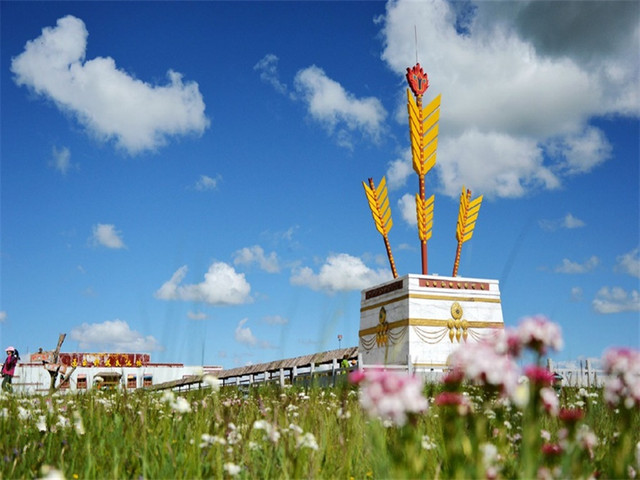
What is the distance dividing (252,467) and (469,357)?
296cm

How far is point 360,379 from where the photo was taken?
3.09 m

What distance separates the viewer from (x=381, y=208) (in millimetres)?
29625

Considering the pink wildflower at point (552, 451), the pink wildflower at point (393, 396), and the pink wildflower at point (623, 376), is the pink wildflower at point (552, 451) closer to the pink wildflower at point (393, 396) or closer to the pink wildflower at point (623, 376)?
the pink wildflower at point (623, 376)

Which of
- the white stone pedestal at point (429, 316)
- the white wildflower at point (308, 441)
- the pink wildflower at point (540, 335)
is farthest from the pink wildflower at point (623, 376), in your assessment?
the white stone pedestal at point (429, 316)

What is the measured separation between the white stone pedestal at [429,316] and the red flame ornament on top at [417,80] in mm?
8922

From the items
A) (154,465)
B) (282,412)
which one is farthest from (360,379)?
(282,412)

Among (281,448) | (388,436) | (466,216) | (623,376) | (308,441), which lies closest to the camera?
(623,376)

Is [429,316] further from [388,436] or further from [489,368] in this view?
[489,368]

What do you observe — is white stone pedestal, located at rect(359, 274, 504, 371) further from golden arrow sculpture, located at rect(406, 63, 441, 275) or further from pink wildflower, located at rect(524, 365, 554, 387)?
pink wildflower, located at rect(524, 365, 554, 387)

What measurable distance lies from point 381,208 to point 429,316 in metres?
6.11

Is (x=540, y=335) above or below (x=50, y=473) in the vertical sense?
above

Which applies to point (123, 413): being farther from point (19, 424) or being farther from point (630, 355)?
point (630, 355)

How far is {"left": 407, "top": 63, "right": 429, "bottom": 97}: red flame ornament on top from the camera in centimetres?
2878

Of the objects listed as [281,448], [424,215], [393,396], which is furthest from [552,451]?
[424,215]
